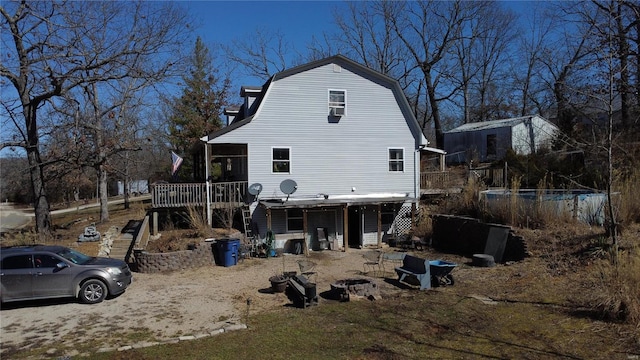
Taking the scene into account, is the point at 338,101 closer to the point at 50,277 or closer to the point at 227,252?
the point at 227,252

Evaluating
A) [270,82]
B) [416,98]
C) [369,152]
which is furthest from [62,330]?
[416,98]

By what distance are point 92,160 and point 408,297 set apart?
16929 millimetres

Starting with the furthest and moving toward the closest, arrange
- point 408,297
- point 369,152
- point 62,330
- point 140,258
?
point 369,152 < point 140,258 < point 408,297 < point 62,330

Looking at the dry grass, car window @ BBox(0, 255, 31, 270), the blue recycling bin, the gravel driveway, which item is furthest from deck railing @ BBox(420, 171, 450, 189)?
car window @ BBox(0, 255, 31, 270)

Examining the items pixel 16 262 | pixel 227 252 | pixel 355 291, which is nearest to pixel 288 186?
pixel 227 252

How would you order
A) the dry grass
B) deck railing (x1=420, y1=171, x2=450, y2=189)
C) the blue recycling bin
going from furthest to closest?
deck railing (x1=420, y1=171, x2=450, y2=189) < the blue recycling bin < the dry grass

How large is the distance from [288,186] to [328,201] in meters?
2.14

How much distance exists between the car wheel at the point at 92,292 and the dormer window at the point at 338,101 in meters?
13.3

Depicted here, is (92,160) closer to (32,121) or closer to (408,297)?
(32,121)

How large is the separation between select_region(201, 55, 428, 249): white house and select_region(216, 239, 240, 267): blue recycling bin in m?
2.74

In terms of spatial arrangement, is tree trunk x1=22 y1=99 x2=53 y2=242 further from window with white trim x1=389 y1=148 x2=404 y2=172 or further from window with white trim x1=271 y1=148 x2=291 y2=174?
window with white trim x1=389 y1=148 x2=404 y2=172

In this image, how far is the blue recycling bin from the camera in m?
16.1

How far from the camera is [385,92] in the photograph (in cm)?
2186

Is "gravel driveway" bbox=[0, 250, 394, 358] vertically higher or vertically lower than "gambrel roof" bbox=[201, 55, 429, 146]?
lower
